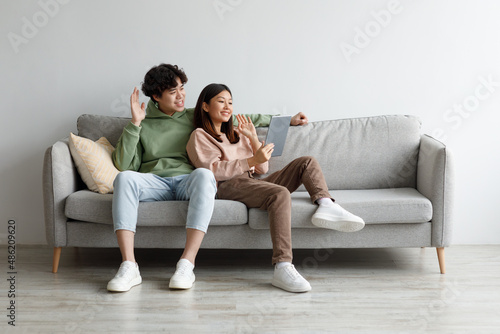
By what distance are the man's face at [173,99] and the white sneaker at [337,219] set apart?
3.31 ft

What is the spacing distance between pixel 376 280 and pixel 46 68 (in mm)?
2323

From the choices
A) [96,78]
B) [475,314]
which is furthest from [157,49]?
[475,314]

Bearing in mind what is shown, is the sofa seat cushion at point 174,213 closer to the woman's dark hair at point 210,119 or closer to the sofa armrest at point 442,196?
the woman's dark hair at point 210,119

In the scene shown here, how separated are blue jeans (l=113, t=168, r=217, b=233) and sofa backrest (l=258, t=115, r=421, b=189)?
624mm

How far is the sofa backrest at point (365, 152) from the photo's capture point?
316 cm

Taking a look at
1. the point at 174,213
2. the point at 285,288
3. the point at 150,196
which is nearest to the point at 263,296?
the point at 285,288

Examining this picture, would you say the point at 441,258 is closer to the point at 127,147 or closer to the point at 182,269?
the point at 182,269

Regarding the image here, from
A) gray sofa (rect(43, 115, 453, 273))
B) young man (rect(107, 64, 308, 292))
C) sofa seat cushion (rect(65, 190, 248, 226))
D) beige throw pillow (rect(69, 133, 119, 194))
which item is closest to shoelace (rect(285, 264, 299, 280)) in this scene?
gray sofa (rect(43, 115, 453, 273))

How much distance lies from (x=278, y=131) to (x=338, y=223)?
628 millimetres

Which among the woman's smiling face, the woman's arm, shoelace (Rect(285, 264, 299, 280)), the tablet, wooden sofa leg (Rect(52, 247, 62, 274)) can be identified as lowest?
wooden sofa leg (Rect(52, 247, 62, 274))

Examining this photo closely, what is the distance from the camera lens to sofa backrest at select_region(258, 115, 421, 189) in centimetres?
316

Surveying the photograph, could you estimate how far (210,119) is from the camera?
120 inches

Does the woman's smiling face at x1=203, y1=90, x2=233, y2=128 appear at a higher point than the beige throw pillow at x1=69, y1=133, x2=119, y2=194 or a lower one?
higher

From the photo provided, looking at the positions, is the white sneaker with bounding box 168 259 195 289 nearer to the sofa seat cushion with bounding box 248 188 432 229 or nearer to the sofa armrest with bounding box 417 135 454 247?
the sofa seat cushion with bounding box 248 188 432 229
